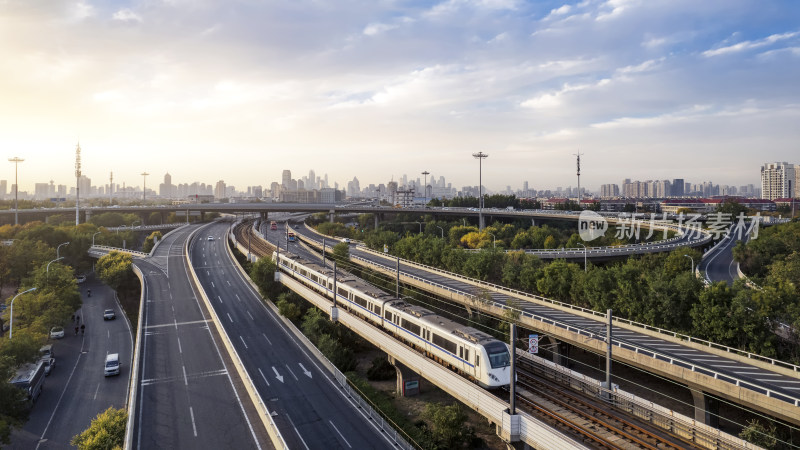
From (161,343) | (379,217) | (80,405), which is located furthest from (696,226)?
(80,405)

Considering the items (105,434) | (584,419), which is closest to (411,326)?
(584,419)

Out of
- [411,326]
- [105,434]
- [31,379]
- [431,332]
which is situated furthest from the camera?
[31,379]

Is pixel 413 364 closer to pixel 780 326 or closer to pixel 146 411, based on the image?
pixel 146 411

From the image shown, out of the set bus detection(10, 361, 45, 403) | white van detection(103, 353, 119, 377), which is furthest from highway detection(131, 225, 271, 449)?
bus detection(10, 361, 45, 403)

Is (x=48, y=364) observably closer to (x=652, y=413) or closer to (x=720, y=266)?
(x=652, y=413)

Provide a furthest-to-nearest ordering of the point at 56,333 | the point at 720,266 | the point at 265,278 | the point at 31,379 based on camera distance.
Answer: the point at 720,266, the point at 265,278, the point at 56,333, the point at 31,379

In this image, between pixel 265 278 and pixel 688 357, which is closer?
pixel 688 357
